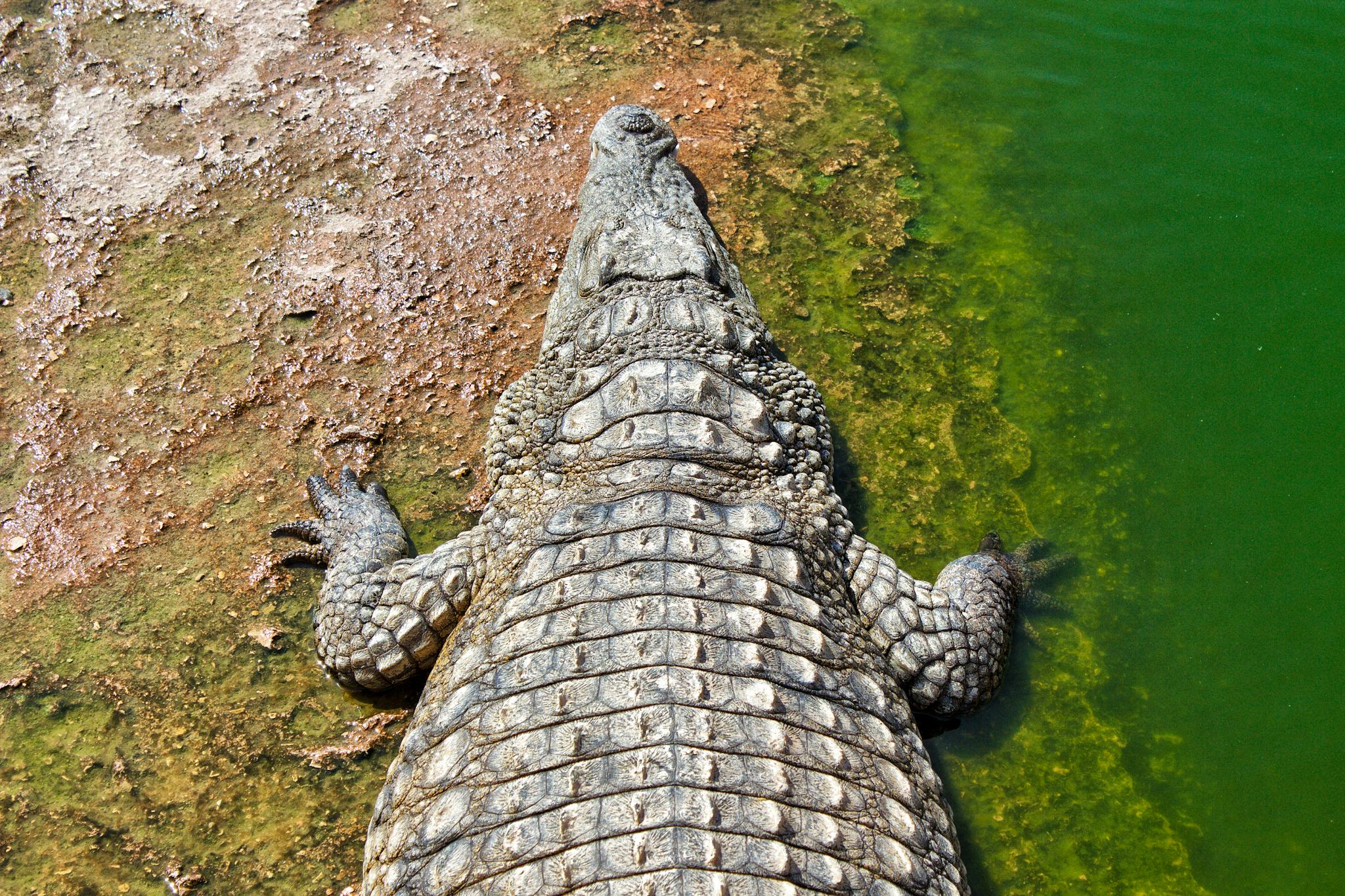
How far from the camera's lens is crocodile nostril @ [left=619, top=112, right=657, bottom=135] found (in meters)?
4.72

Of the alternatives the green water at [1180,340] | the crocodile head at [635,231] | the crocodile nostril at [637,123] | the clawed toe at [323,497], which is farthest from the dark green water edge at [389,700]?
the crocodile nostril at [637,123]

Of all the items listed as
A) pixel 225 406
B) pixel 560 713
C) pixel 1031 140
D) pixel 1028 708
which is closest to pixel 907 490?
pixel 1028 708

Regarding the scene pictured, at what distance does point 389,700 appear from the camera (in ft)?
11.3

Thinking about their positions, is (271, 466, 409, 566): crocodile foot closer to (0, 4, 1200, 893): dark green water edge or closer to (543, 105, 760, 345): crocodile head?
(0, 4, 1200, 893): dark green water edge

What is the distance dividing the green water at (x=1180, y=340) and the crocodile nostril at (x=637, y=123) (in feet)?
4.96

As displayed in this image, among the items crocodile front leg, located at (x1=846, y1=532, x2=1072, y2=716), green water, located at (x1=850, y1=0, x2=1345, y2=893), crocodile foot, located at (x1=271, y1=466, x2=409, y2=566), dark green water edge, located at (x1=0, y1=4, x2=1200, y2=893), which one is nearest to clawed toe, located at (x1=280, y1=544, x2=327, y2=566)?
crocodile foot, located at (x1=271, y1=466, x2=409, y2=566)

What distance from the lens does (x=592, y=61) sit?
5.60 metres

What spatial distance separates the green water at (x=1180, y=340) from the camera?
345 centimetres

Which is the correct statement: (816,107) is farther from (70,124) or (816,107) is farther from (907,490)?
(70,124)

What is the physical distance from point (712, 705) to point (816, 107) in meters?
4.05

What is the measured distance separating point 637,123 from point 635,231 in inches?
43.3

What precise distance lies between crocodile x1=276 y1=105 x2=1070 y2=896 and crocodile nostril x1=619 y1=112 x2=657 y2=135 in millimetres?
762

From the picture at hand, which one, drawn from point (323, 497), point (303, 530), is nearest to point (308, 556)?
point (303, 530)

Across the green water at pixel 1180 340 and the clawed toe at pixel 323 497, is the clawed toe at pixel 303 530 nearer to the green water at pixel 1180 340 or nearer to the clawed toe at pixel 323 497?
the clawed toe at pixel 323 497
